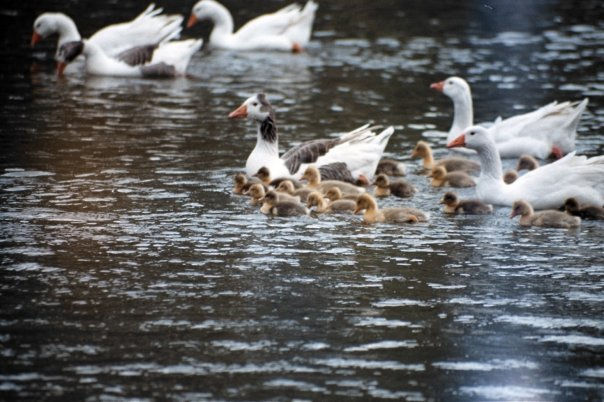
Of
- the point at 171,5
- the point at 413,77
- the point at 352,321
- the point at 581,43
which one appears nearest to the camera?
the point at 352,321

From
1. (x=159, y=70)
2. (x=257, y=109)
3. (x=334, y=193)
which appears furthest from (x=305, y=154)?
(x=159, y=70)

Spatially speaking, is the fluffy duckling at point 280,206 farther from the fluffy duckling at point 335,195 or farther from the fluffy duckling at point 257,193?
the fluffy duckling at point 335,195

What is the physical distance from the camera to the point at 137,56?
24359mm

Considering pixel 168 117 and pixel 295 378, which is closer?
pixel 295 378

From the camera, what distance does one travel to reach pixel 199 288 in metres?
10.5

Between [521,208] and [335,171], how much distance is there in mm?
2902

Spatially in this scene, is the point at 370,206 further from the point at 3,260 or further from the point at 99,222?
the point at 3,260

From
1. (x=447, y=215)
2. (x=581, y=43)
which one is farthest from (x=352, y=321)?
(x=581, y=43)

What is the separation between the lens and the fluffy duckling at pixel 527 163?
53.4ft

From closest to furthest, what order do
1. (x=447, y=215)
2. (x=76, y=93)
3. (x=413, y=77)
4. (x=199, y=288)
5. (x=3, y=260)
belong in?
(x=199, y=288)
(x=3, y=260)
(x=447, y=215)
(x=76, y=93)
(x=413, y=77)

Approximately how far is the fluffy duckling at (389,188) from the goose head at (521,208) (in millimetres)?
1729

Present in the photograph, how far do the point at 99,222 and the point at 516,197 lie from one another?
14.7 feet

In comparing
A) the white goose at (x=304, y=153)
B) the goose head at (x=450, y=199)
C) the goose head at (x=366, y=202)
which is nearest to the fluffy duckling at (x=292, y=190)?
the white goose at (x=304, y=153)

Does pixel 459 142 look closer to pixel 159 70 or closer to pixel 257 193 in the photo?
pixel 257 193
